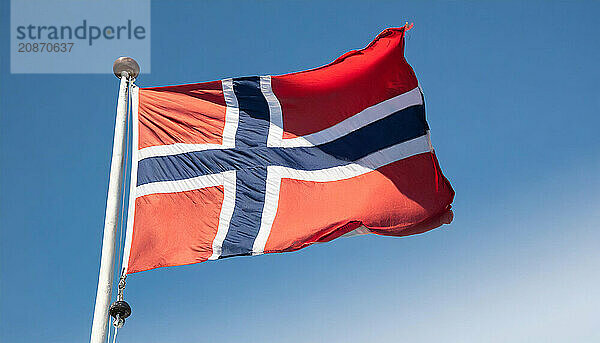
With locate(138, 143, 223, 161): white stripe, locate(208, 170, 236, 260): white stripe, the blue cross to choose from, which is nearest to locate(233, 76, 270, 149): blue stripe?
the blue cross

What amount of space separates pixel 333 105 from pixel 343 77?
0.58 meters

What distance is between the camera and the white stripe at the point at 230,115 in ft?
37.2

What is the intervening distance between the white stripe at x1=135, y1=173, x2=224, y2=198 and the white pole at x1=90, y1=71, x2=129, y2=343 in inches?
19.6

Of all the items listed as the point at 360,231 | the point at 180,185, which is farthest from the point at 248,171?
the point at 360,231

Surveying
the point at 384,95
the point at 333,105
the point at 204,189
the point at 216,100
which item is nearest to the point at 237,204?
the point at 204,189

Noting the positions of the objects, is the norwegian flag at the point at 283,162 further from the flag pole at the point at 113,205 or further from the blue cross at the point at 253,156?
the flag pole at the point at 113,205

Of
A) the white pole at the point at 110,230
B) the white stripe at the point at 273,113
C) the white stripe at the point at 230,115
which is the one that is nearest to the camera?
the white pole at the point at 110,230

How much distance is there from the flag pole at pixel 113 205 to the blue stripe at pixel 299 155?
1.76 ft

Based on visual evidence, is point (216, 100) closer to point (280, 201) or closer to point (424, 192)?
point (280, 201)

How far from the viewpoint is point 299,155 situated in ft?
39.2

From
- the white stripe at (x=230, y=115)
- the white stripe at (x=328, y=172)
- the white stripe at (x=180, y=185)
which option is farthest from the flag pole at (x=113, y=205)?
the white stripe at (x=328, y=172)

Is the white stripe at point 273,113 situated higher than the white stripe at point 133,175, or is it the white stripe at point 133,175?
the white stripe at point 273,113

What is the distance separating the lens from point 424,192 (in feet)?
41.1

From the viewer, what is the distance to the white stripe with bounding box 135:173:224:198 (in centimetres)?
999
